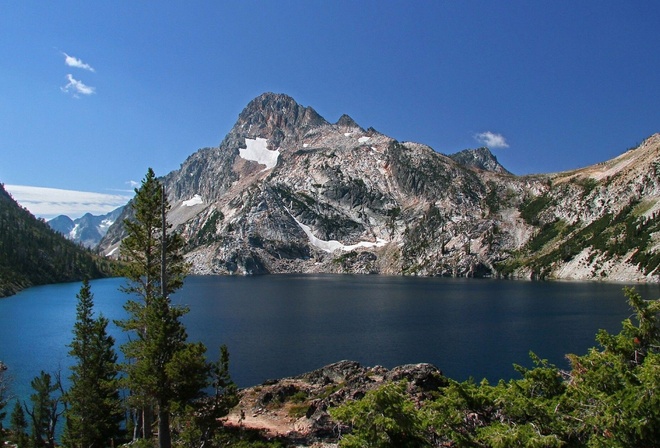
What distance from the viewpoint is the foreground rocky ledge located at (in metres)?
32.4

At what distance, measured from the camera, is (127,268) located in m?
32.1

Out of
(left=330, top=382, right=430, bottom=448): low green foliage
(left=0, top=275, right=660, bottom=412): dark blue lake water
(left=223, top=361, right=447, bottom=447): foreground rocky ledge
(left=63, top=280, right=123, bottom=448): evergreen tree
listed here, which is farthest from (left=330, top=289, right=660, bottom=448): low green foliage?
(left=0, top=275, right=660, bottom=412): dark blue lake water

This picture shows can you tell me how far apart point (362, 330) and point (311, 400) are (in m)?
50.5

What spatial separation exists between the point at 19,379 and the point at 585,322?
10175 centimetres

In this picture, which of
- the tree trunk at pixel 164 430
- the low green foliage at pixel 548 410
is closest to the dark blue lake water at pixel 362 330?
the tree trunk at pixel 164 430

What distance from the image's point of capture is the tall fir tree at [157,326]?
84.3ft

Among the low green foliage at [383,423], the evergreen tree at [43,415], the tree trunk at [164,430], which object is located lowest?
the evergreen tree at [43,415]

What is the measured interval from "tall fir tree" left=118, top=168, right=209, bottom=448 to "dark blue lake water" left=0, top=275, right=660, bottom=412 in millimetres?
28728

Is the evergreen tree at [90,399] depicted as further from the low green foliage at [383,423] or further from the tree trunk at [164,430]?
the low green foliage at [383,423]

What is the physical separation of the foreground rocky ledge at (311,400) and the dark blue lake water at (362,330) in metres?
13.0

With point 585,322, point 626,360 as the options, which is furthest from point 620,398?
point 585,322

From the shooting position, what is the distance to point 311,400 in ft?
136

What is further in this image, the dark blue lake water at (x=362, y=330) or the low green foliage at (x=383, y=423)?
the dark blue lake water at (x=362, y=330)

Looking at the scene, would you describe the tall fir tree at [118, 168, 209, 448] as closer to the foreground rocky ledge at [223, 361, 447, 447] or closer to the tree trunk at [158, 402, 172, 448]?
the tree trunk at [158, 402, 172, 448]
